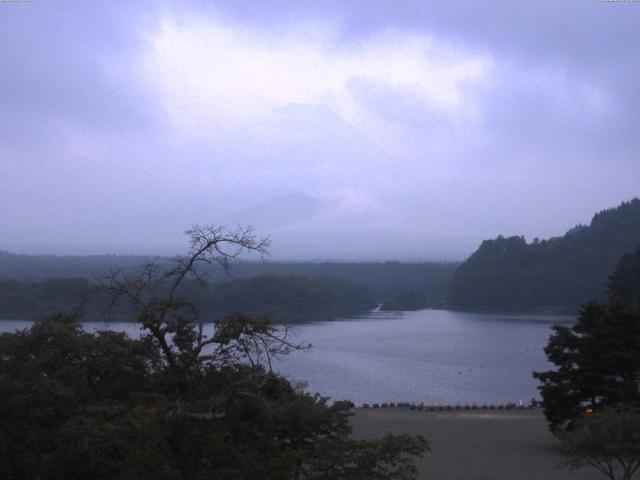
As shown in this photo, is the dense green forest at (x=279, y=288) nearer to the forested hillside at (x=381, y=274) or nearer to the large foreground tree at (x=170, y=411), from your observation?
the forested hillside at (x=381, y=274)

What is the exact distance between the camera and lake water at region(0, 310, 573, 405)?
21984mm

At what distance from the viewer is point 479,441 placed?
44.5 feet

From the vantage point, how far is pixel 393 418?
16.5 m

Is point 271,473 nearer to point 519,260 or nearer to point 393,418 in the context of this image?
point 393,418

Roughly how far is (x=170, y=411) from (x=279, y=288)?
39316mm

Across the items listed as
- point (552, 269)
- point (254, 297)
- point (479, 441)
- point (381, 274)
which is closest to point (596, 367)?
point (479, 441)

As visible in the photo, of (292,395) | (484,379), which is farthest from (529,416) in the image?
(292,395)

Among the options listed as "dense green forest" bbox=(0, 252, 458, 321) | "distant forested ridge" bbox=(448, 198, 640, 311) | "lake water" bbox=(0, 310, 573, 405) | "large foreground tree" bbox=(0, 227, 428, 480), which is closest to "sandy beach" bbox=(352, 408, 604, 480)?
"lake water" bbox=(0, 310, 573, 405)

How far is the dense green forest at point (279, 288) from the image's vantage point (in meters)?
30.8

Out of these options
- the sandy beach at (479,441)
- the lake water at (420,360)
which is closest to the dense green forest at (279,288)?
the lake water at (420,360)

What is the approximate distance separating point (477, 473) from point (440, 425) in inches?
183

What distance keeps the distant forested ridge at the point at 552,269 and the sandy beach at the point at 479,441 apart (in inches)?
1506

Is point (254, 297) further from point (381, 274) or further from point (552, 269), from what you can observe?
point (381, 274)

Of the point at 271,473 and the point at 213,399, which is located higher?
the point at 213,399
